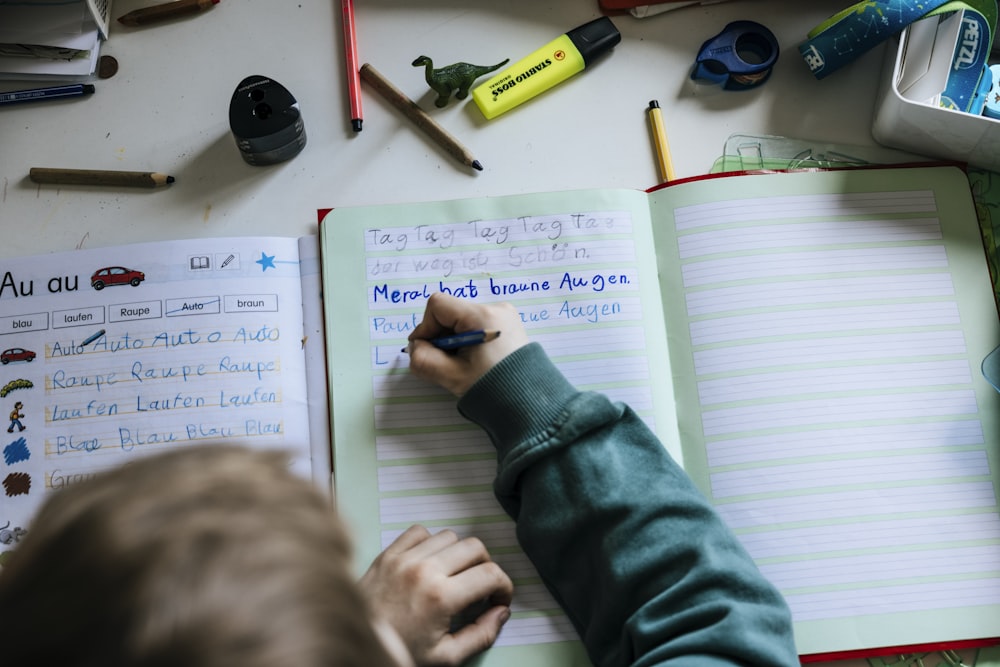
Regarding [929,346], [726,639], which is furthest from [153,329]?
[929,346]

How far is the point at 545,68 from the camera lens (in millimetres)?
803

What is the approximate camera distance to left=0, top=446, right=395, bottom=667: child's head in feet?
1.18

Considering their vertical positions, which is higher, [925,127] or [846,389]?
[925,127]

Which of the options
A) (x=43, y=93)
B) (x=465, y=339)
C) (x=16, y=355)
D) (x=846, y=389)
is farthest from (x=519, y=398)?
(x=43, y=93)

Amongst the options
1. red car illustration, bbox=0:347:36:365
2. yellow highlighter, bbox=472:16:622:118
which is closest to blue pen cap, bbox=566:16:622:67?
yellow highlighter, bbox=472:16:622:118

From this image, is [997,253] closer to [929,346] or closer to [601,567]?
[929,346]

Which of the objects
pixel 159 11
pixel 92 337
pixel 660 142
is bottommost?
pixel 92 337

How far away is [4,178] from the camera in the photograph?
793mm

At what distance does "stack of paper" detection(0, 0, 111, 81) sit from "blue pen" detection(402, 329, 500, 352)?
45 cm

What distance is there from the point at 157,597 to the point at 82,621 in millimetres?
37

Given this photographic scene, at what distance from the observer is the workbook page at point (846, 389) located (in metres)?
0.68

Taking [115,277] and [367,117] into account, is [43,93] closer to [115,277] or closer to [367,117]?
[115,277]

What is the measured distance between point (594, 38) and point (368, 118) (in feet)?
0.77

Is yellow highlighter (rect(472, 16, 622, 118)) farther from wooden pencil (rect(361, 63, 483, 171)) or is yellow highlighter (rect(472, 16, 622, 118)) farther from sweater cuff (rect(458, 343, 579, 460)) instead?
sweater cuff (rect(458, 343, 579, 460))
